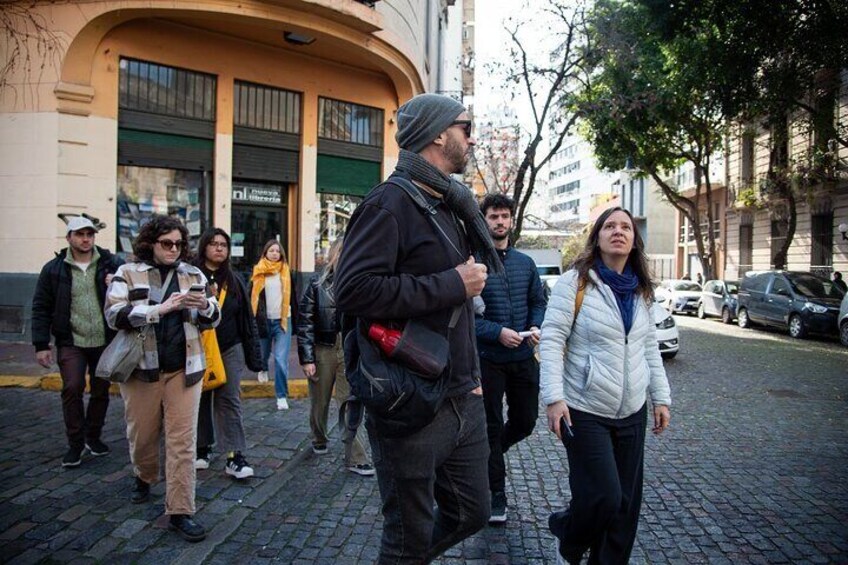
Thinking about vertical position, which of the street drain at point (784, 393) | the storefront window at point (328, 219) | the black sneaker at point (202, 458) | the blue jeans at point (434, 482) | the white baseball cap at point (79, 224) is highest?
the storefront window at point (328, 219)

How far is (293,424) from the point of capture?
6.87 m

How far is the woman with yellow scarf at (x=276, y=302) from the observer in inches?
293

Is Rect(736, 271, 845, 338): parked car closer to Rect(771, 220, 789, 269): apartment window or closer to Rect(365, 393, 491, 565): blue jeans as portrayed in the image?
Rect(771, 220, 789, 269): apartment window

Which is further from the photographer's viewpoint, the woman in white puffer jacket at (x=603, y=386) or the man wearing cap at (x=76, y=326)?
the man wearing cap at (x=76, y=326)

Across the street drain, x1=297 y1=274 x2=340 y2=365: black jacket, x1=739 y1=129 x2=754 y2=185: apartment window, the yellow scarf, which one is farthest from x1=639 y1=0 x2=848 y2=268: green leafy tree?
x1=297 y1=274 x2=340 y2=365: black jacket

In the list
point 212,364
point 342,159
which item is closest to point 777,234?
point 342,159

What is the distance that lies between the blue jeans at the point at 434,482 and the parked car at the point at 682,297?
26466 mm

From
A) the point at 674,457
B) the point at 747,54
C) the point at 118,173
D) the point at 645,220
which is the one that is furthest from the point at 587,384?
the point at 645,220

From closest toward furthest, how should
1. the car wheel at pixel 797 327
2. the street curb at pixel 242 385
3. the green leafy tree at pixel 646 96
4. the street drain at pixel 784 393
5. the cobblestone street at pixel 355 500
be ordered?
the cobblestone street at pixel 355 500 → the street curb at pixel 242 385 → the street drain at pixel 784 393 → the green leafy tree at pixel 646 96 → the car wheel at pixel 797 327

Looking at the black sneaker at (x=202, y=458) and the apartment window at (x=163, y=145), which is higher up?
the apartment window at (x=163, y=145)

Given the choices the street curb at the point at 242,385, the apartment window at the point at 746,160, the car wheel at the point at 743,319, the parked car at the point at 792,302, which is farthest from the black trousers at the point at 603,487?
the apartment window at the point at 746,160

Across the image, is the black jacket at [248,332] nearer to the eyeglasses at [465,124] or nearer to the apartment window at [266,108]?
the eyeglasses at [465,124]

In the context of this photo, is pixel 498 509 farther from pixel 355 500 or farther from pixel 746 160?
pixel 746 160

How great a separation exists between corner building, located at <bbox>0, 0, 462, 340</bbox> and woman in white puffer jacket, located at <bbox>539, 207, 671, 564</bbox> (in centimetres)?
908
